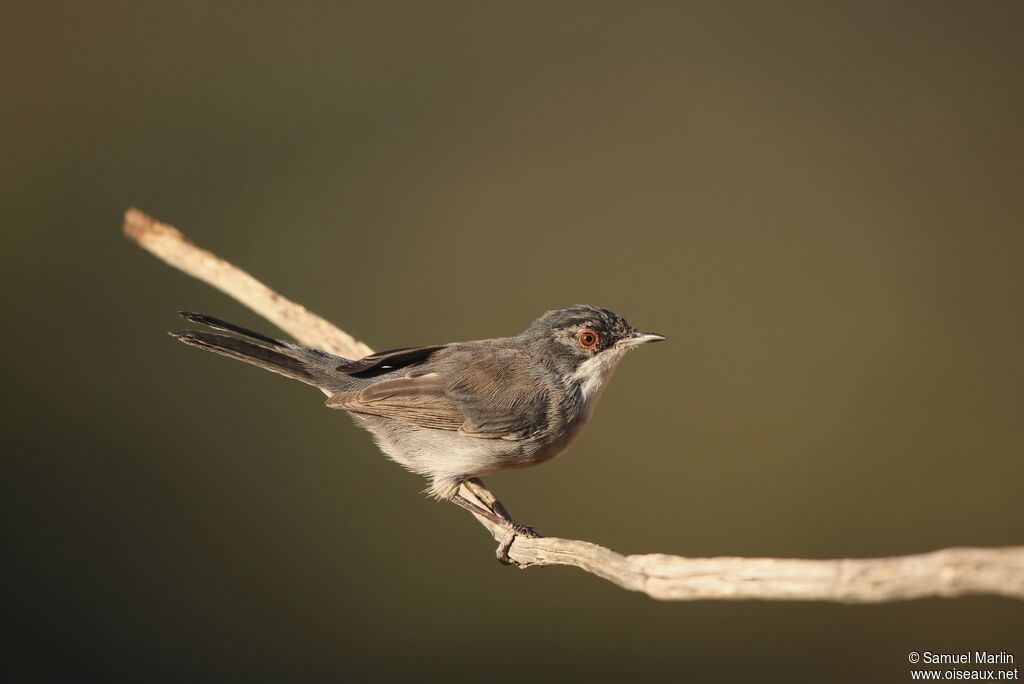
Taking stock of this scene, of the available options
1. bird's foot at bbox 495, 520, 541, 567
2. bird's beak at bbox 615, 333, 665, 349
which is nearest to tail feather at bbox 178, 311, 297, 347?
bird's foot at bbox 495, 520, 541, 567

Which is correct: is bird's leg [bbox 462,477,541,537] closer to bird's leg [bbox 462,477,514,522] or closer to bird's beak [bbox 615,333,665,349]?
bird's leg [bbox 462,477,514,522]

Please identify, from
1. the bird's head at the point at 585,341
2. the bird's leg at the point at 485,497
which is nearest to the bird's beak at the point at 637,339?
the bird's head at the point at 585,341

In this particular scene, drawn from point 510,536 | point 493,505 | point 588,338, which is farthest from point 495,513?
point 588,338

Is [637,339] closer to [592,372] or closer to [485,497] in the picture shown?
[592,372]

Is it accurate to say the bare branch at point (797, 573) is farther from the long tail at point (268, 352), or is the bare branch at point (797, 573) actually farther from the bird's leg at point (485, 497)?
the long tail at point (268, 352)

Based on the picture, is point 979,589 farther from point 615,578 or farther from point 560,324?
point 560,324

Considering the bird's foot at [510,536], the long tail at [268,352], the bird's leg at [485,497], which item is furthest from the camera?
the bird's leg at [485,497]

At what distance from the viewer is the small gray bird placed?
3.59 m

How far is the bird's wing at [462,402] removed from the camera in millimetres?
3586

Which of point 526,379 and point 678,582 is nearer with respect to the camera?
point 678,582

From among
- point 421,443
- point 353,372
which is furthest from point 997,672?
point 353,372

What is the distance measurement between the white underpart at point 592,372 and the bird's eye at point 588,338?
0.06 metres

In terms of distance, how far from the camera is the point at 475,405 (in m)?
3.64

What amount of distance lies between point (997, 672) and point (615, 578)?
1.83 m
